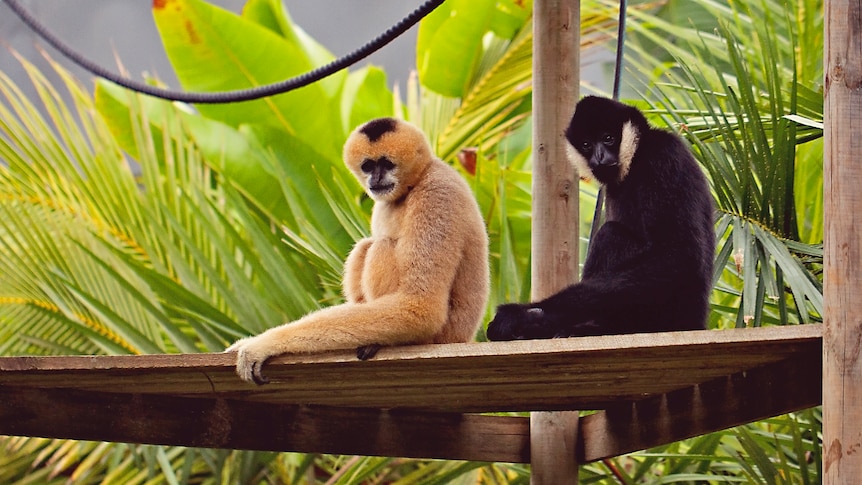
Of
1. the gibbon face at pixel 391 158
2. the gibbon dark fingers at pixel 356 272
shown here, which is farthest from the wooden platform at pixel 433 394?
the gibbon face at pixel 391 158

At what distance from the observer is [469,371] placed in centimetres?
237

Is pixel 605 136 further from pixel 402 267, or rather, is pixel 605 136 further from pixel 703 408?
pixel 703 408

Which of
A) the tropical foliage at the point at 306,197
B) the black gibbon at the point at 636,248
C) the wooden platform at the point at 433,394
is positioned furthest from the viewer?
the tropical foliage at the point at 306,197

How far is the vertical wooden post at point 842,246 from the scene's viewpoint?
6.35 feet

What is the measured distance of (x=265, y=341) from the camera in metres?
2.43

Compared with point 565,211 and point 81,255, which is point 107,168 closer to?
point 81,255

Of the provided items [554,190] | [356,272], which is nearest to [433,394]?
[356,272]

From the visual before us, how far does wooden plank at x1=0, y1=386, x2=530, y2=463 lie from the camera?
2.76 metres

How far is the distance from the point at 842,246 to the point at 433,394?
1.23 m

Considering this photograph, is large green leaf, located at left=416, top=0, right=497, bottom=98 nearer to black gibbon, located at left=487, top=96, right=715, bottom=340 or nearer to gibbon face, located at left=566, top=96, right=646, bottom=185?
gibbon face, located at left=566, top=96, right=646, bottom=185

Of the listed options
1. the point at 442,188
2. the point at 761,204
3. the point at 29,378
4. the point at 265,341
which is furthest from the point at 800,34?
the point at 29,378

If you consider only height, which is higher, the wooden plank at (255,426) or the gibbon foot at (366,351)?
the gibbon foot at (366,351)

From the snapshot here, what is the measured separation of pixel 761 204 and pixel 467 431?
1.23 m

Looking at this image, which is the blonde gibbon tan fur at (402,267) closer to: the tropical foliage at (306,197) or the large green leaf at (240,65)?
the tropical foliage at (306,197)
